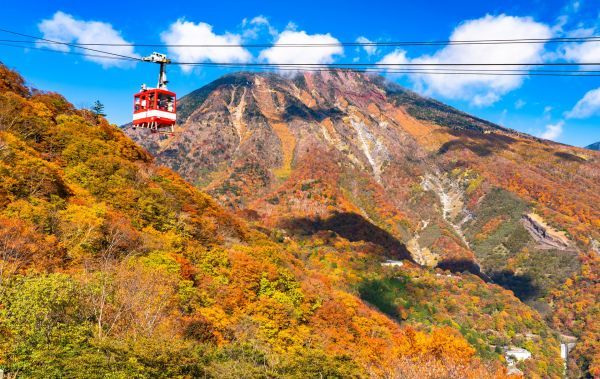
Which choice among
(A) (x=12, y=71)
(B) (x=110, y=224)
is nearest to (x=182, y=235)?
(B) (x=110, y=224)

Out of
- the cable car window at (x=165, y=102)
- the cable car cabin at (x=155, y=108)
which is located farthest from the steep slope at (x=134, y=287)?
the cable car window at (x=165, y=102)

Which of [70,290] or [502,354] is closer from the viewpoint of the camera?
[70,290]

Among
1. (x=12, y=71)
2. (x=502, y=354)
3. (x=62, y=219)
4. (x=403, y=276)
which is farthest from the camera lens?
(x=403, y=276)

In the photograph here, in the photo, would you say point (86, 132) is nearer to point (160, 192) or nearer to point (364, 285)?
point (160, 192)

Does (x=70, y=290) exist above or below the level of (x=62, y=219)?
below

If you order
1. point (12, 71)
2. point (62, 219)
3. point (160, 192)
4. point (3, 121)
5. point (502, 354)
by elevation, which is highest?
point (12, 71)

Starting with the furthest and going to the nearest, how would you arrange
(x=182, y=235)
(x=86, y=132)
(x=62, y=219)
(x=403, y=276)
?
1. (x=403, y=276)
2. (x=86, y=132)
3. (x=182, y=235)
4. (x=62, y=219)

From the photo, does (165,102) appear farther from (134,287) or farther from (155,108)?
(134,287)
